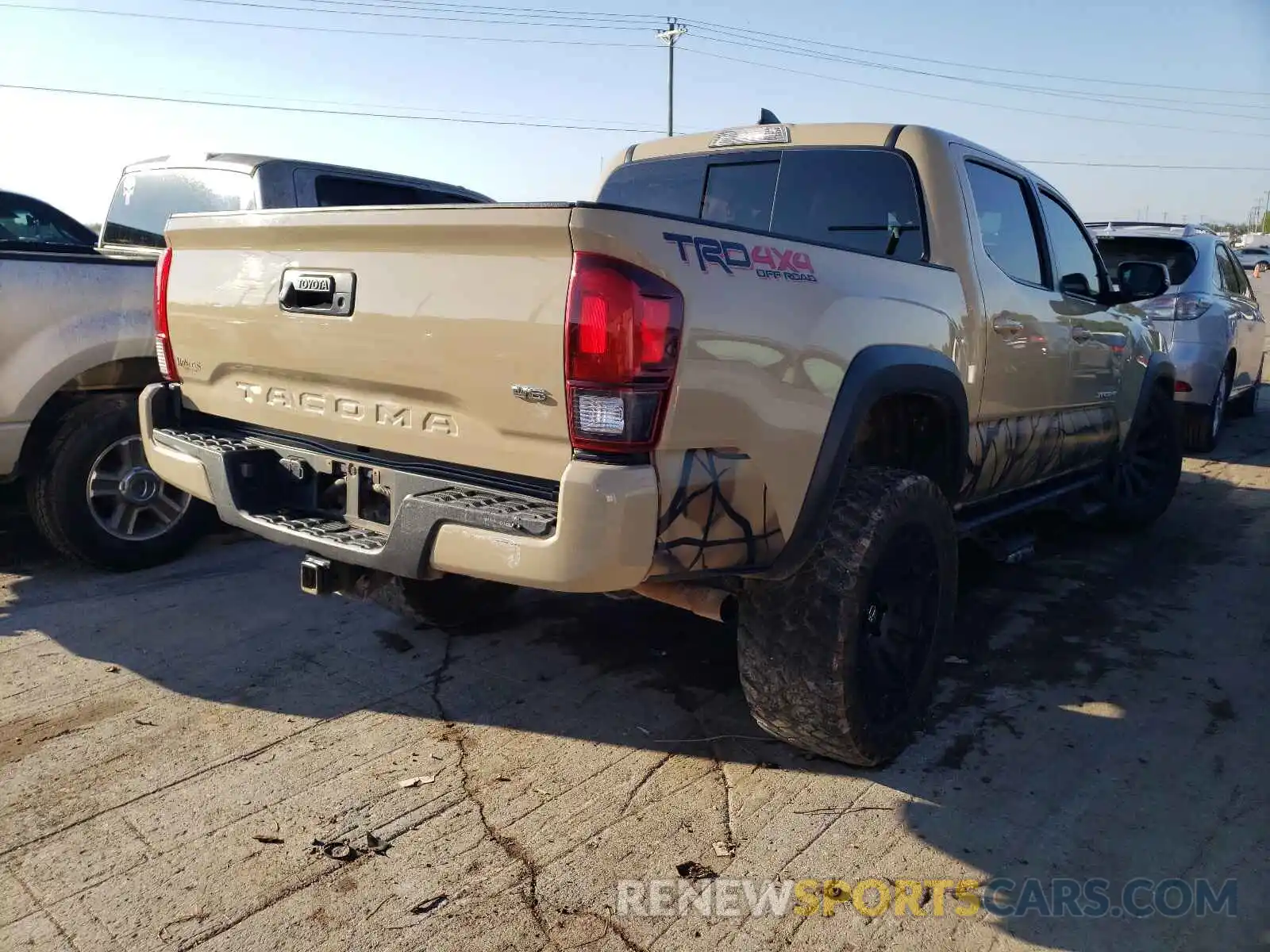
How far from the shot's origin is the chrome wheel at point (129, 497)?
15.8ft

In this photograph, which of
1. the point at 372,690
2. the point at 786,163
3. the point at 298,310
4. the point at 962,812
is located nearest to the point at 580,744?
the point at 372,690

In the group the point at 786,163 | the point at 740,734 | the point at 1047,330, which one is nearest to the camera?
the point at 740,734

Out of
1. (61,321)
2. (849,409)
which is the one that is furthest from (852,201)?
(61,321)

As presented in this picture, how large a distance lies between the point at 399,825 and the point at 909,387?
6.62ft

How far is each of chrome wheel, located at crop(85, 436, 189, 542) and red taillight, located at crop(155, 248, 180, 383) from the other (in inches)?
54.9

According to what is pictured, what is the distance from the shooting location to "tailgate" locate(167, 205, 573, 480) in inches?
95.4

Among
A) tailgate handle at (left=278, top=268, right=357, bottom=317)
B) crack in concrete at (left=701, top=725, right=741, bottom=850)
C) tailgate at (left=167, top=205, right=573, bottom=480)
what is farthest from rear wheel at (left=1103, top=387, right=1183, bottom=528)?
tailgate handle at (left=278, top=268, right=357, bottom=317)

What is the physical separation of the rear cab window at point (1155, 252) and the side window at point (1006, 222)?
13.8ft

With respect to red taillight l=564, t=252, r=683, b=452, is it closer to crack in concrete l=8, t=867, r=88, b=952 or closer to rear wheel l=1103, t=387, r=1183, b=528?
crack in concrete l=8, t=867, r=88, b=952

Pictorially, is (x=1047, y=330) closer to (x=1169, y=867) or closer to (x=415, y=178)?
(x=1169, y=867)

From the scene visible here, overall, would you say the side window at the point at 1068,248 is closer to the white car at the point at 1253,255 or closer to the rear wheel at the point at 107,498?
the rear wheel at the point at 107,498

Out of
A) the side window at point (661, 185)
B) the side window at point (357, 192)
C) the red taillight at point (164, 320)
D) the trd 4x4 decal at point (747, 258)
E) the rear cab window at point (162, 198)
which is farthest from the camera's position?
the side window at point (357, 192)

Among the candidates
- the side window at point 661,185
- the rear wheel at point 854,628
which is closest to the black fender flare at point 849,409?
the rear wheel at point 854,628

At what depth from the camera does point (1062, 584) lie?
5.11 m
